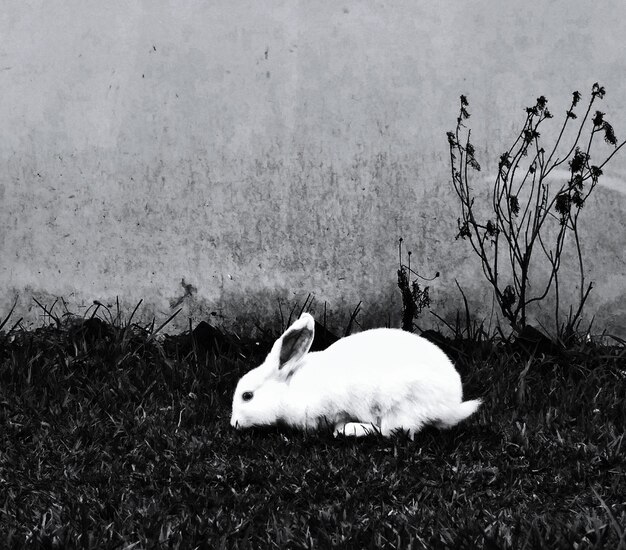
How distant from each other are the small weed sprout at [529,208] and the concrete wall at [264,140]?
9cm

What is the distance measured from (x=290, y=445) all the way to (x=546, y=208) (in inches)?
85.5

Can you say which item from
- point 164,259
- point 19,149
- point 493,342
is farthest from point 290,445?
point 19,149

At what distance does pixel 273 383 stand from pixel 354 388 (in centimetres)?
30

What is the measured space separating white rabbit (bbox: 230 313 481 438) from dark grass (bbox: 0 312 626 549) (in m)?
0.07

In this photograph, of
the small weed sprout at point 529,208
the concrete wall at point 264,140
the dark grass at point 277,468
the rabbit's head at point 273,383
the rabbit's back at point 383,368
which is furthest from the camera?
the concrete wall at point 264,140

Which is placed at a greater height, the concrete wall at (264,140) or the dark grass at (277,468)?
the concrete wall at (264,140)

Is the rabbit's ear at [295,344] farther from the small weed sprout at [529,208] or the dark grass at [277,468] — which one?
the small weed sprout at [529,208]

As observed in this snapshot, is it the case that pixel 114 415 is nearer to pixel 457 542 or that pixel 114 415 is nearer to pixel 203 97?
pixel 457 542

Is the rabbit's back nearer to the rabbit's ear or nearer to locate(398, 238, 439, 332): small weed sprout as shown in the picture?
the rabbit's ear

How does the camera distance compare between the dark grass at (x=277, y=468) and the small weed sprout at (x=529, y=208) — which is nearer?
the dark grass at (x=277, y=468)

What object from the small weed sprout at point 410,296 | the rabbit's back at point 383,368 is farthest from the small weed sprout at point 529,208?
the rabbit's back at point 383,368

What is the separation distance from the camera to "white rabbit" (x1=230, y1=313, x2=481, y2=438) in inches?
108

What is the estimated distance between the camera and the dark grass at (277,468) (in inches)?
82.0

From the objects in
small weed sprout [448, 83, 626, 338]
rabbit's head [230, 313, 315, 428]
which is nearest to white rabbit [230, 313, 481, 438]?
rabbit's head [230, 313, 315, 428]
